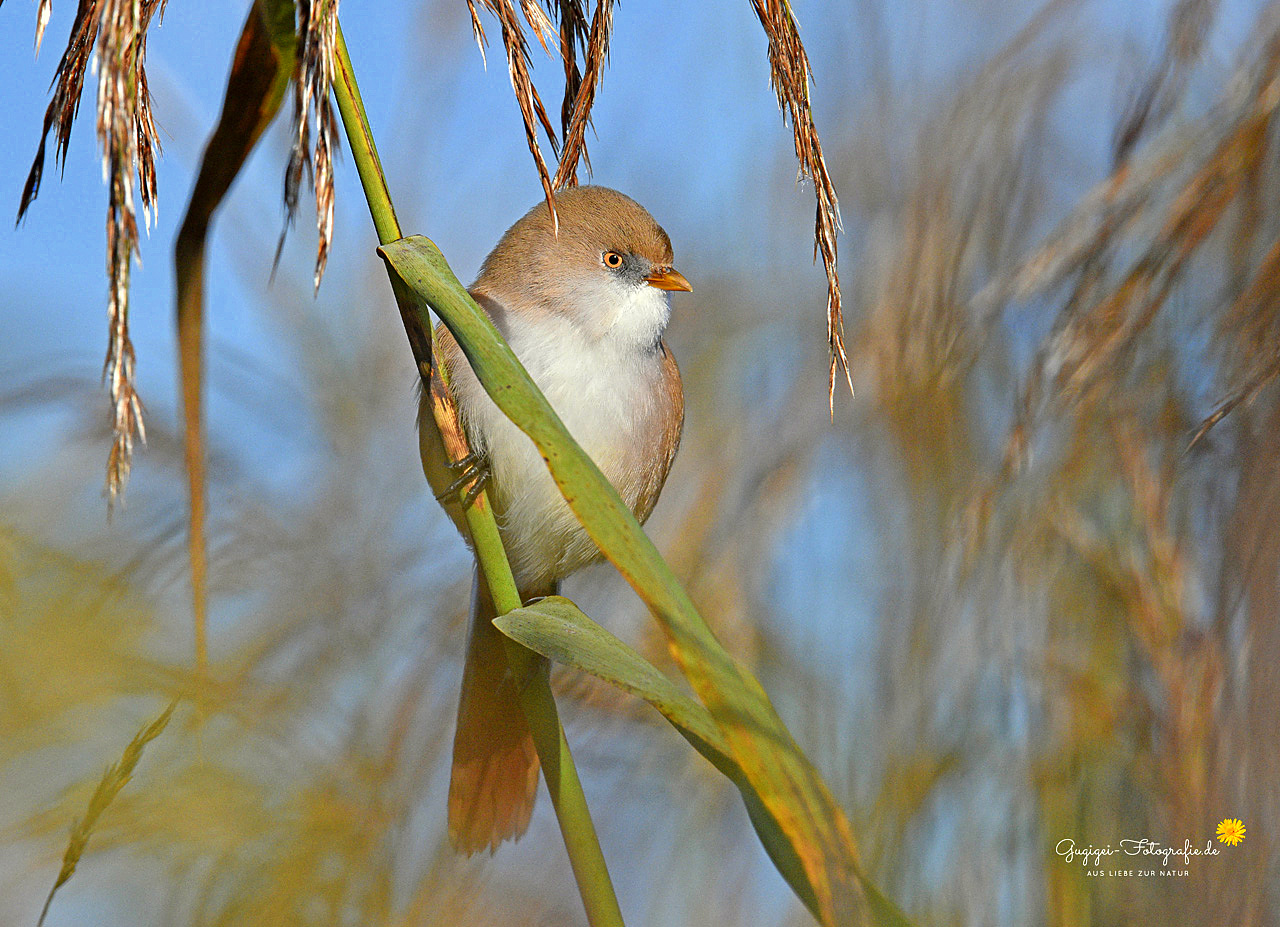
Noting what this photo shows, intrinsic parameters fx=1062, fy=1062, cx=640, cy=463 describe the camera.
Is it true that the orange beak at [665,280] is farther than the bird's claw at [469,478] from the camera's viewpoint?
Yes

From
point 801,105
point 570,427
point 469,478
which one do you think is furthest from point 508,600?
point 570,427

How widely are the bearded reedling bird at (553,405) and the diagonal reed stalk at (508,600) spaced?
2.41ft

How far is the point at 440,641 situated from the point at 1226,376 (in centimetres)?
182

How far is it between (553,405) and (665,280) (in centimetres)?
46

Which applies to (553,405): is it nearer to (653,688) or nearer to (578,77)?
(578,77)

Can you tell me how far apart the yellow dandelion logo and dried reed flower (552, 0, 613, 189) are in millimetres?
1183

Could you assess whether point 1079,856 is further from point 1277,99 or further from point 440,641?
point 440,641

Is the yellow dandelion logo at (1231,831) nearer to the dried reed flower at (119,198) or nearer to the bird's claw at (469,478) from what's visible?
the bird's claw at (469,478)

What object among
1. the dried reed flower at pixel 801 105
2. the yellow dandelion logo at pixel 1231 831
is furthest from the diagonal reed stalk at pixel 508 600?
the yellow dandelion logo at pixel 1231 831

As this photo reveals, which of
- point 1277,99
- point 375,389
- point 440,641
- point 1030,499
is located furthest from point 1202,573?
point 375,389

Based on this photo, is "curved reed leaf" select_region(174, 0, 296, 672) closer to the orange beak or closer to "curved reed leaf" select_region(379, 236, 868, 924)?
"curved reed leaf" select_region(379, 236, 868, 924)

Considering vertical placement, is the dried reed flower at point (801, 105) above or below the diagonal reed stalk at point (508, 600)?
above

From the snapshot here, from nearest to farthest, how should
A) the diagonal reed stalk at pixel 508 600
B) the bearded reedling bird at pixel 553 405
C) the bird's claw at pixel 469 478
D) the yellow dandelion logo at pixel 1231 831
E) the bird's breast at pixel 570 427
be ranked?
the diagonal reed stalk at pixel 508 600
the bird's claw at pixel 469 478
the yellow dandelion logo at pixel 1231 831
the bearded reedling bird at pixel 553 405
the bird's breast at pixel 570 427

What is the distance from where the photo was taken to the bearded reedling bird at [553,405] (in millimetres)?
1862
